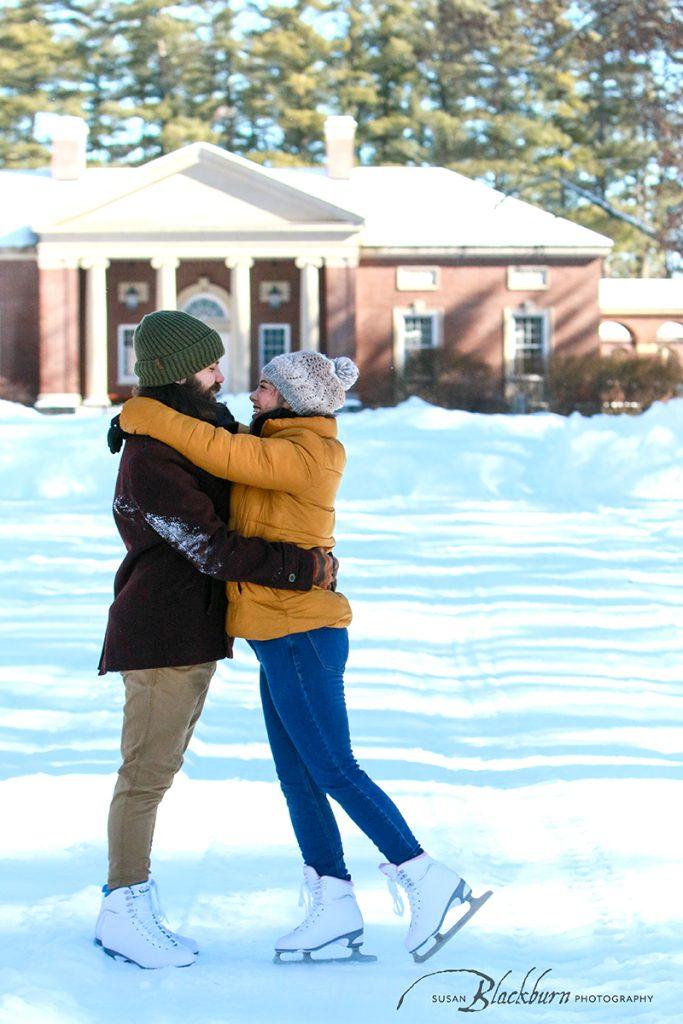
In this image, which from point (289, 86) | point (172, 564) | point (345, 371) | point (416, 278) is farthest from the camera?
point (289, 86)

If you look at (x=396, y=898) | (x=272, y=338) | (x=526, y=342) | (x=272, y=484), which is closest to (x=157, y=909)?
(x=396, y=898)

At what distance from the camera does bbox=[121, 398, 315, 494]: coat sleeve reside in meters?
3.71

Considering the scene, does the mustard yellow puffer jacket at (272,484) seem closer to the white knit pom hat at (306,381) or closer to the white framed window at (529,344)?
the white knit pom hat at (306,381)

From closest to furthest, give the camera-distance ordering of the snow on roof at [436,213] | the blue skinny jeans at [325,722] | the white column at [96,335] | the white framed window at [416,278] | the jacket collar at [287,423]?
the blue skinny jeans at [325,722] → the jacket collar at [287,423] → the white column at [96,335] → the snow on roof at [436,213] → the white framed window at [416,278]

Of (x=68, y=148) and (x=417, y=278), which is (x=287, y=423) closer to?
(x=417, y=278)

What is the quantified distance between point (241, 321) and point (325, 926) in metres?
30.6

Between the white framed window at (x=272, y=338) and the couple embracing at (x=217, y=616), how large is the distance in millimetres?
31343

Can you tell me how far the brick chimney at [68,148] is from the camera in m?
36.4

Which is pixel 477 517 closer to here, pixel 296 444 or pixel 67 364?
pixel 296 444

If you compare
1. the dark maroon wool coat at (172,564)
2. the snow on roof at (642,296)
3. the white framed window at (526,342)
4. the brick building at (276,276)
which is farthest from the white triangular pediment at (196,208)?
the dark maroon wool coat at (172,564)

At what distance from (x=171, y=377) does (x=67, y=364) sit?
30838mm

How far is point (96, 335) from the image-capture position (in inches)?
1320

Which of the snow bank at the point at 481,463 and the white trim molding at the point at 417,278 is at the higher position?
the white trim molding at the point at 417,278

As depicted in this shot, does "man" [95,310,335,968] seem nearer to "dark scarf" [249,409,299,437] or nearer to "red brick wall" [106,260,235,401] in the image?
"dark scarf" [249,409,299,437]
